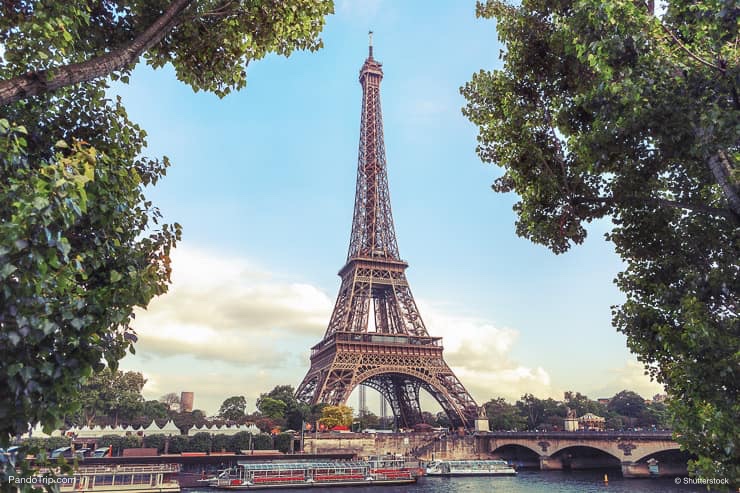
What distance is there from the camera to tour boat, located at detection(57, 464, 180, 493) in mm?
34875

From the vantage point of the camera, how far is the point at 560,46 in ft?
31.1

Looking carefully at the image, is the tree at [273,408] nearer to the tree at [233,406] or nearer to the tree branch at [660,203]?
the tree at [233,406]

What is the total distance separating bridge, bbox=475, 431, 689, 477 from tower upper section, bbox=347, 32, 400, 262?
1161 inches

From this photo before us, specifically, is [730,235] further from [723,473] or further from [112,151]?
[112,151]

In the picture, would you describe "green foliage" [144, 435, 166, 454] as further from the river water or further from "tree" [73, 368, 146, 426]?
"tree" [73, 368, 146, 426]

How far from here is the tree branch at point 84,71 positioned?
4.89 m

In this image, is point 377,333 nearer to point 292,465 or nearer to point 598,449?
point 292,465

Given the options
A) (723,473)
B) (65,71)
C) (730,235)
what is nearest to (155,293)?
(65,71)

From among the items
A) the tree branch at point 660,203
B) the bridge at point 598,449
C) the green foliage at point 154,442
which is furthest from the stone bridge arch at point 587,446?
the tree branch at point 660,203

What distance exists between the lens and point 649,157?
29.7 feet

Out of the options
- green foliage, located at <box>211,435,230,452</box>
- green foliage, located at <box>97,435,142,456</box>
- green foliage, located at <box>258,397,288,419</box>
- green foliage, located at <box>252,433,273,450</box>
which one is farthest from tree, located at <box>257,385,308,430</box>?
green foliage, located at <box>97,435,142,456</box>

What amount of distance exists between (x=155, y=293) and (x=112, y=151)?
187 cm

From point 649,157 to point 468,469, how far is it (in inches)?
2081

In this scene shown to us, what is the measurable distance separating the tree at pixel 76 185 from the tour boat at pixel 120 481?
117ft
